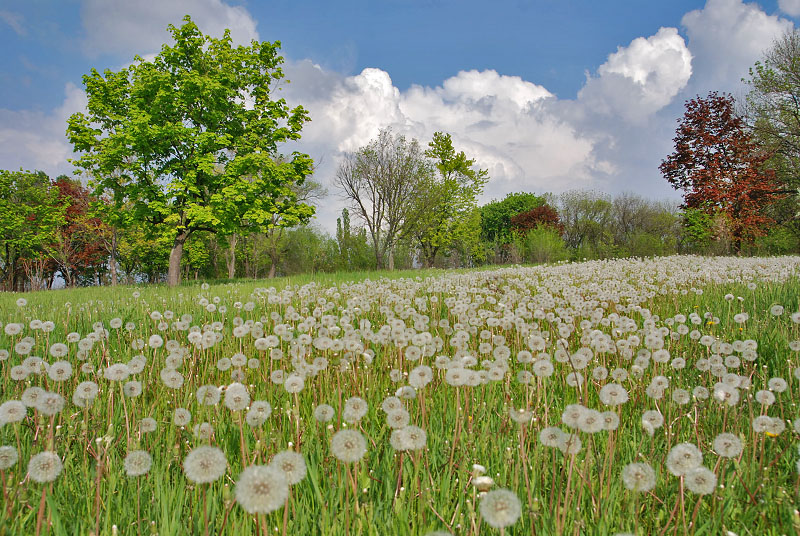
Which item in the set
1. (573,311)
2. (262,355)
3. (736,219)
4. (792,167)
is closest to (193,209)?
(262,355)

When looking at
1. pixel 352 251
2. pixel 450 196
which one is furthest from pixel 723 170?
pixel 352 251

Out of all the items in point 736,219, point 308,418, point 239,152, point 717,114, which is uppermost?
point 717,114

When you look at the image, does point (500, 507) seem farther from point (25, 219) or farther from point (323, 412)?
point (25, 219)

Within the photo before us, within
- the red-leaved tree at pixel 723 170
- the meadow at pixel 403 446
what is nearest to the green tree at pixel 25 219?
the meadow at pixel 403 446

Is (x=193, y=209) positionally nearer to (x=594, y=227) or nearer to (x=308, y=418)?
(x=308, y=418)

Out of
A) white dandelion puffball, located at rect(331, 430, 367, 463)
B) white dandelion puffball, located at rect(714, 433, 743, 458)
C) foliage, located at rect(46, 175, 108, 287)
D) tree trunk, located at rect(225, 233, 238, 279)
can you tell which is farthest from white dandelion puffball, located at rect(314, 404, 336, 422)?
tree trunk, located at rect(225, 233, 238, 279)

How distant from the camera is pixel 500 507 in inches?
42.4

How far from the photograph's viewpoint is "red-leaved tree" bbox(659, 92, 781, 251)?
2372 centimetres

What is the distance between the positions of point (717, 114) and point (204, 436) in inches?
1348

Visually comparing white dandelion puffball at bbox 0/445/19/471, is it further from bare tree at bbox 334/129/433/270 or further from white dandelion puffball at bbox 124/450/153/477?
bare tree at bbox 334/129/433/270

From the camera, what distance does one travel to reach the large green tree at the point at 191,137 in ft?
56.4

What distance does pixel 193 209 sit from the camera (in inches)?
667

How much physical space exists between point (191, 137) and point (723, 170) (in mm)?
30664

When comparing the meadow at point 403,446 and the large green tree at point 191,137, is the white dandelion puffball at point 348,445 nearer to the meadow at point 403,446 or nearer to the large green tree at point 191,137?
the meadow at point 403,446
